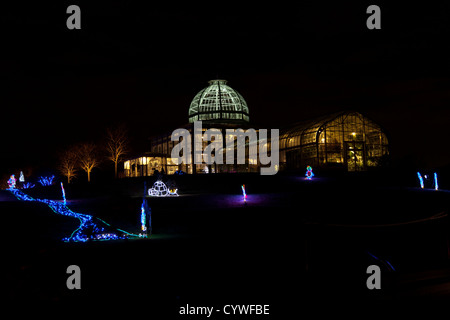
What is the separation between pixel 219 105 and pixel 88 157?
17.5 m

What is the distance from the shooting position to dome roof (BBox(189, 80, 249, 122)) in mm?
52312

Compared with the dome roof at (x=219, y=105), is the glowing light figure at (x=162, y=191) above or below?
below

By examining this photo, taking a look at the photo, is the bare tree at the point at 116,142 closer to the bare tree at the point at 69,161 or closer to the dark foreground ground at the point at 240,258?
the bare tree at the point at 69,161

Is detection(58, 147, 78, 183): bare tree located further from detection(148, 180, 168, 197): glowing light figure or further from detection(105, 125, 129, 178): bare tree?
detection(148, 180, 168, 197): glowing light figure

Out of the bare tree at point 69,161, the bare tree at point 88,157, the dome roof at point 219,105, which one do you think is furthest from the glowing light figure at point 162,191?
the bare tree at point 69,161

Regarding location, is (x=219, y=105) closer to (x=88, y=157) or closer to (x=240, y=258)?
(x=88, y=157)

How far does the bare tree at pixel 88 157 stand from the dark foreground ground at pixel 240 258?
94.5 ft

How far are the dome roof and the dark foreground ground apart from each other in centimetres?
3228

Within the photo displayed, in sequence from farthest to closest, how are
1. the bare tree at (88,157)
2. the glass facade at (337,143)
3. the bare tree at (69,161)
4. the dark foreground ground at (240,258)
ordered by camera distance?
the bare tree at (69,161) < the bare tree at (88,157) < the glass facade at (337,143) < the dark foreground ground at (240,258)

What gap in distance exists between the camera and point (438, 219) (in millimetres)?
8914

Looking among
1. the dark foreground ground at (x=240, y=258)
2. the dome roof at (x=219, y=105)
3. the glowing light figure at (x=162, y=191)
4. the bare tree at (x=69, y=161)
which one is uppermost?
the dome roof at (x=219, y=105)

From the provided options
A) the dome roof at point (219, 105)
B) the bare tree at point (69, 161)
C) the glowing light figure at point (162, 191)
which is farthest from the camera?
the dome roof at point (219, 105)

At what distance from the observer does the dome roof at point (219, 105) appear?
52312 millimetres
